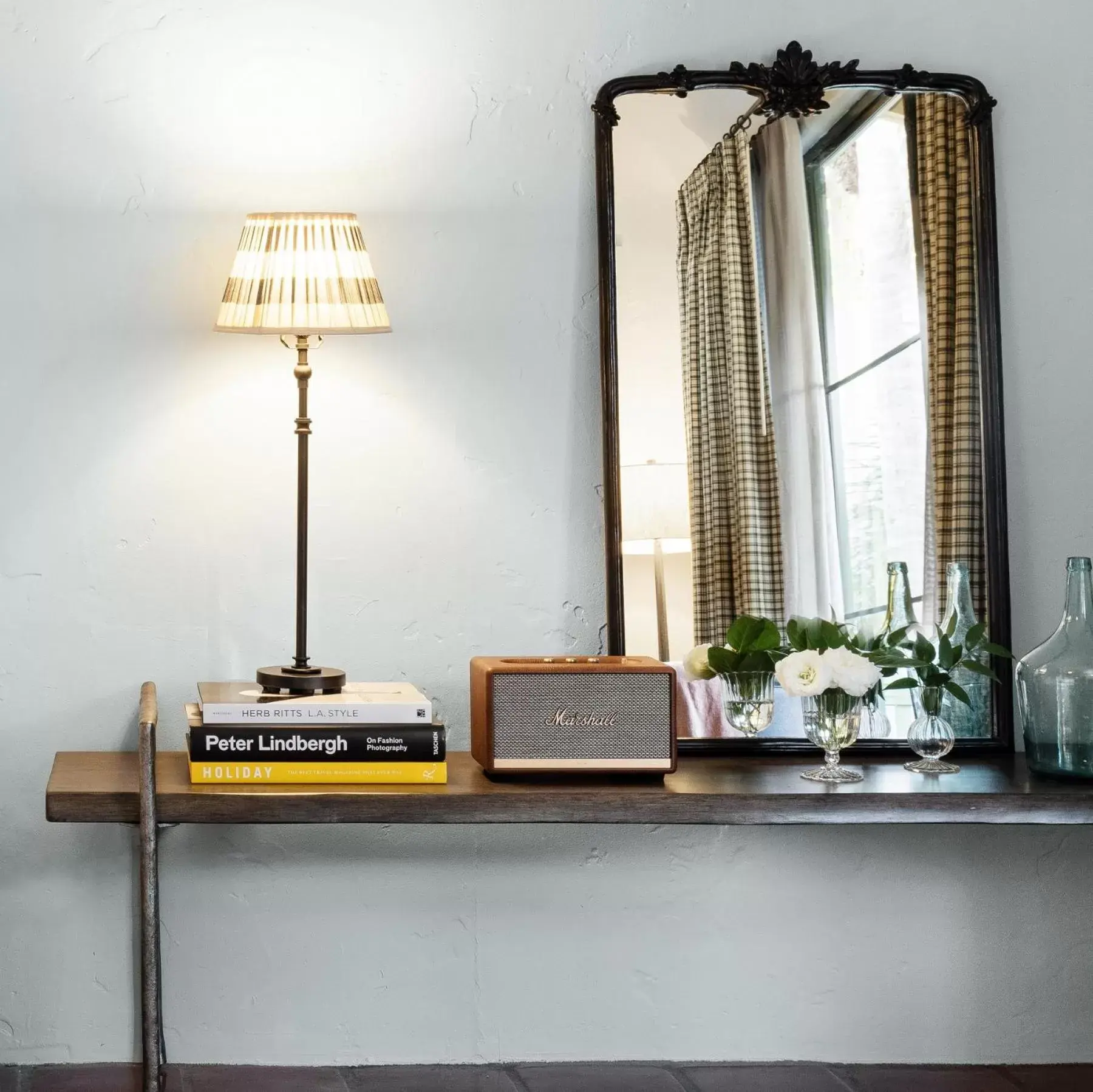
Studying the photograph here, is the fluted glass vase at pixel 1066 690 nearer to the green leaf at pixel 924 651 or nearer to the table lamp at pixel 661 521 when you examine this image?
the green leaf at pixel 924 651

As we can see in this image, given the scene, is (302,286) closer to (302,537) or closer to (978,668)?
(302,537)

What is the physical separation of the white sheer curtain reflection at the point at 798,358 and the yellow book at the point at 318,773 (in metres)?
0.78

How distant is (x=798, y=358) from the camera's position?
2.26m

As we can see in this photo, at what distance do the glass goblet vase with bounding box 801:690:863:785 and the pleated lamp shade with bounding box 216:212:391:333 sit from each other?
0.91m

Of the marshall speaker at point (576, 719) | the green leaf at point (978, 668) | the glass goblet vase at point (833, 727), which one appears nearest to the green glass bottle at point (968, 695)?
the green leaf at point (978, 668)

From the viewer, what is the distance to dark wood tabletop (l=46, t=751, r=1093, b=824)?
73.5 inches

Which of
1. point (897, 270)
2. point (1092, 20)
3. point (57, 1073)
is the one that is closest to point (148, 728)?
point (57, 1073)

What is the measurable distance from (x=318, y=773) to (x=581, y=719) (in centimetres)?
40

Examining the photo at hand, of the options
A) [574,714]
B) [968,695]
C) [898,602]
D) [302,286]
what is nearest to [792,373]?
[898,602]

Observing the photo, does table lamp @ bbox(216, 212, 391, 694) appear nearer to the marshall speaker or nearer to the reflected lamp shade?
the marshall speaker

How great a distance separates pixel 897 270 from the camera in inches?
89.4

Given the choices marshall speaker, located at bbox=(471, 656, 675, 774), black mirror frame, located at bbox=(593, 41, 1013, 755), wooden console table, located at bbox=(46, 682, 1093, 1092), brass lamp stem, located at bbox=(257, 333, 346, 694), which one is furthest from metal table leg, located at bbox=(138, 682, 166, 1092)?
black mirror frame, located at bbox=(593, 41, 1013, 755)

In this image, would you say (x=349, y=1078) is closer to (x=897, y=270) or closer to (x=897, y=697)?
(x=897, y=697)

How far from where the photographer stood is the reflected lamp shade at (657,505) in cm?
224
